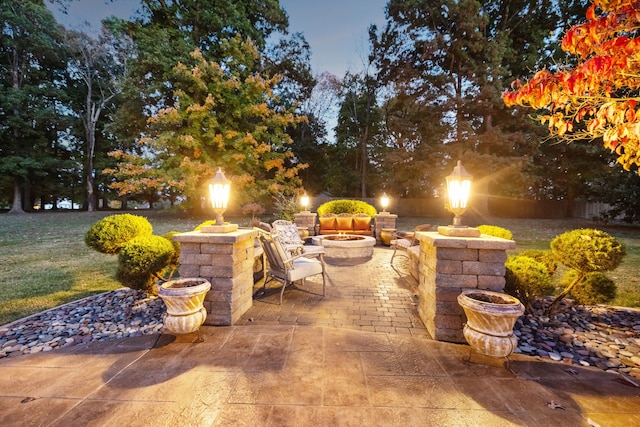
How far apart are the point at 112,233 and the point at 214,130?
10076 millimetres

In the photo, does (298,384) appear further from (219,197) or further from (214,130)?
(214,130)

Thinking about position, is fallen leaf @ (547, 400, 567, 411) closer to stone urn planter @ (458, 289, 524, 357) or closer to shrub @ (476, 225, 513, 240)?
stone urn planter @ (458, 289, 524, 357)

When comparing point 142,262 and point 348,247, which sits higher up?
point 142,262

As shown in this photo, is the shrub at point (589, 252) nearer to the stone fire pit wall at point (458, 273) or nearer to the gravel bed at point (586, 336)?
the gravel bed at point (586, 336)

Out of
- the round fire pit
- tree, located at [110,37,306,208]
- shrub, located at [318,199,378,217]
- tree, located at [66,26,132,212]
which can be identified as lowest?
the round fire pit

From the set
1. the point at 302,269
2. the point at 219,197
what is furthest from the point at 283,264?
the point at 219,197

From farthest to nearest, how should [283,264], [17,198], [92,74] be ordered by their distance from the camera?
1. [92,74]
2. [17,198]
3. [283,264]

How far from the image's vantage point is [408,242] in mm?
6016

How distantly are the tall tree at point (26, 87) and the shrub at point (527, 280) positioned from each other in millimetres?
27191

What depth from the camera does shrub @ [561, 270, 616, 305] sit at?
3.18 metres

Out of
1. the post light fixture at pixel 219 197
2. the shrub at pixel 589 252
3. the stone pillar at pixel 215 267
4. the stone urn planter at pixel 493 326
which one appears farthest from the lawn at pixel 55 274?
the stone urn planter at pixel 493 326

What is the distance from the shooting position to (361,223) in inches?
352

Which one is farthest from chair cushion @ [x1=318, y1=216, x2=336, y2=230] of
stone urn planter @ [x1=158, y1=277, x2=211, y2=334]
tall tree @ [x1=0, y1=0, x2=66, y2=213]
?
tall tree @ [x1=0, y1=0, x2=66, y2=213]

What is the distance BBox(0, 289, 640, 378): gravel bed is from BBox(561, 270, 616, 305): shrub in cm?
36
